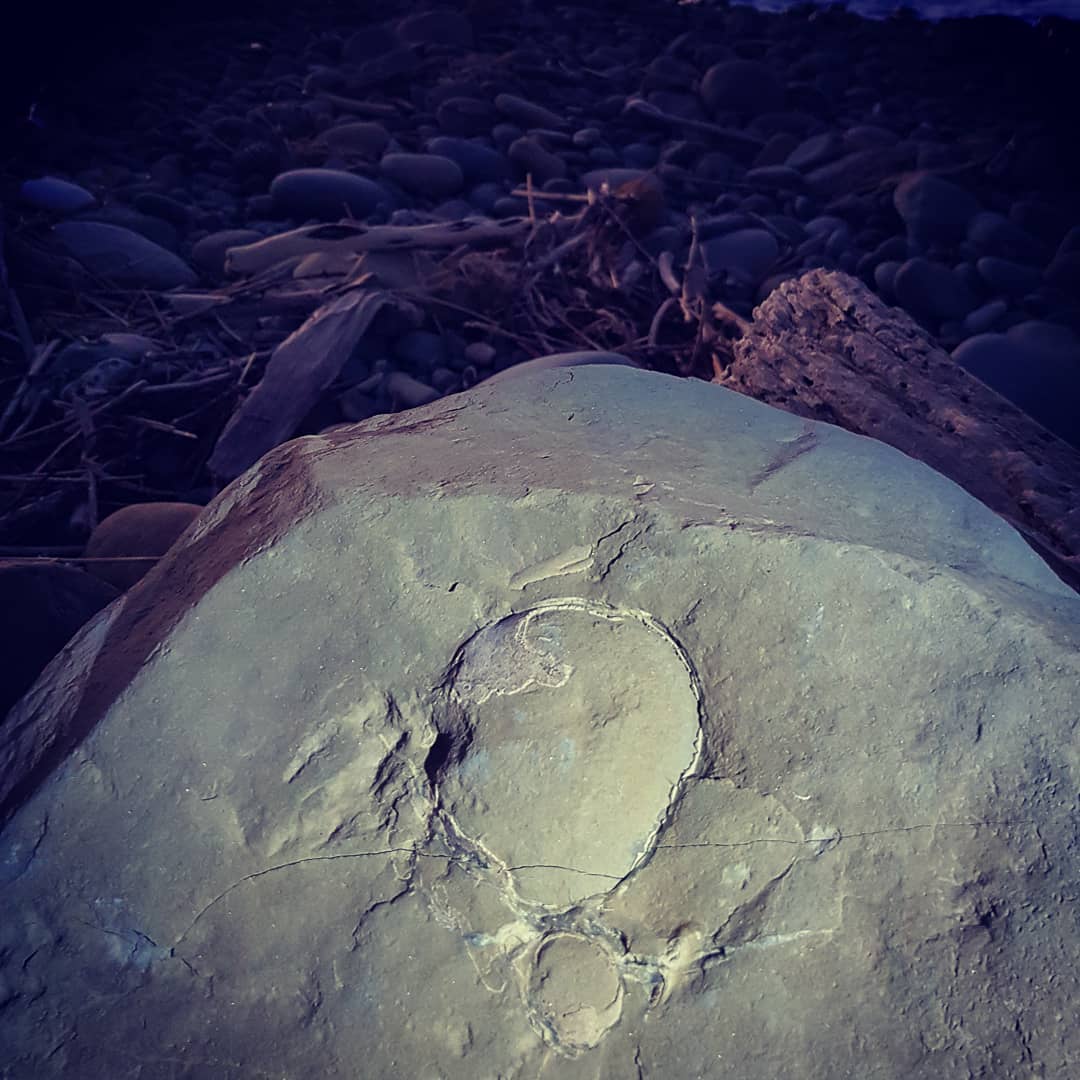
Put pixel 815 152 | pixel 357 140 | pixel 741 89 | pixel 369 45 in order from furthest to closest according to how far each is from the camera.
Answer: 1. pixel 369 45
2. pixel 741 89
3. pixel 815 152
4. pixel 357 140

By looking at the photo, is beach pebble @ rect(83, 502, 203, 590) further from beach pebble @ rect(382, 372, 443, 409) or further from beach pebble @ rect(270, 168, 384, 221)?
beach pebble @ rect(270, 168, 384, 221)

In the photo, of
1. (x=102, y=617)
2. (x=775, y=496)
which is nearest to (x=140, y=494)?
(x=102, y=617)

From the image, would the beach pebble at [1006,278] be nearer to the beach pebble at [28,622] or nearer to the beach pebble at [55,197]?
the beach pebble at [28,622]

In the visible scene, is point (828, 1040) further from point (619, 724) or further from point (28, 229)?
point (28, 229)

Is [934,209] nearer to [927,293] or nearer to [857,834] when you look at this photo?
[927,293]

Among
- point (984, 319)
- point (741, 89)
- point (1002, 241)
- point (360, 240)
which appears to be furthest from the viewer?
point (741, 89)

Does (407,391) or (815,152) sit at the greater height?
(815,152)

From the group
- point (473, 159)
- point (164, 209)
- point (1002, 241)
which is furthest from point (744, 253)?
point (164, 209)
